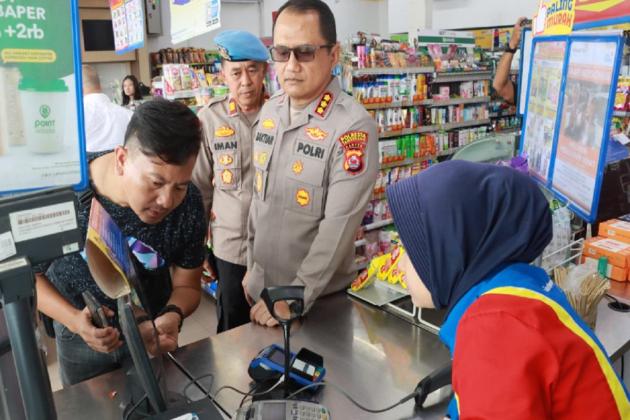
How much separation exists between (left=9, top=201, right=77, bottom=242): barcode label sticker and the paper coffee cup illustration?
183mm

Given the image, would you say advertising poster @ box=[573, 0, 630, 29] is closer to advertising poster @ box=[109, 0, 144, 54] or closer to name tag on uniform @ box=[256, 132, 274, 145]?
name tag on uniform @ box=[256, 132, 274, 145]

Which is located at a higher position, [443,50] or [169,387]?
[443,50]

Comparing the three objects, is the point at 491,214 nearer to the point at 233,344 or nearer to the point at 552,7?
the point at 233,344

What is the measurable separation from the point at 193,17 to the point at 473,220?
2.74 metres

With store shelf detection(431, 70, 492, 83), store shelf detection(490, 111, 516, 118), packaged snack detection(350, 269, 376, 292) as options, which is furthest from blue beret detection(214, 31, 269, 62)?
store shelf detection(490, 111, 516, 118)

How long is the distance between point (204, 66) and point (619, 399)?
9.04m

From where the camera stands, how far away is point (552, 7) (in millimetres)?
2010

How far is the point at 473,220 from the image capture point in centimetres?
95

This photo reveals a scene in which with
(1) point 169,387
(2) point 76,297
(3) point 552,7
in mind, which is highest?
(3) point 552,7

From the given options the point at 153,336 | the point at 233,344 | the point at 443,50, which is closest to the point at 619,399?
the point at 153,336

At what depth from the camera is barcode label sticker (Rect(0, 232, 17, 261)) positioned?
611mm

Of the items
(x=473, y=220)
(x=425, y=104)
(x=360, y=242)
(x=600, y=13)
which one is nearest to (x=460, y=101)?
(x=425, y=104)

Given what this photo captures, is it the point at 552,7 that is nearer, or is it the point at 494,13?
the point at 552,7

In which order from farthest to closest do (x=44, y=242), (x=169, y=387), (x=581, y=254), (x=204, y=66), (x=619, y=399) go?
(x=204, y=66)
(x=581, y=254)
(x=169, y=387)
(x=619, y=399)
(x=44, y=242)
